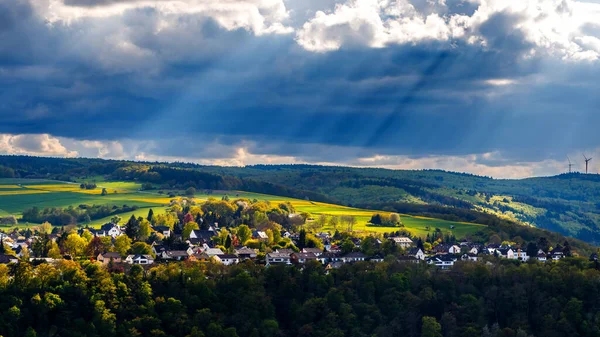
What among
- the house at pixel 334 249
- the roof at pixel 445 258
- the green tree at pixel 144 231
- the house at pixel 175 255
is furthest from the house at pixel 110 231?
the roof at pixel 445 258

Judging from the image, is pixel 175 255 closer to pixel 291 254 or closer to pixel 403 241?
pixel 291 254

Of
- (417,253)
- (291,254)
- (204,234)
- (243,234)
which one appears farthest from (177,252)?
(417,253)

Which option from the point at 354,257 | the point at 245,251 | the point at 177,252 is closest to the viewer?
the point at 177,252

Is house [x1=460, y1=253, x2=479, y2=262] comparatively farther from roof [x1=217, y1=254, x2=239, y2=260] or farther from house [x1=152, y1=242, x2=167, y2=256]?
house [x1=152, y1=242, x2=167, y2=256]

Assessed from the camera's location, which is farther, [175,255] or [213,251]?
[213,251]

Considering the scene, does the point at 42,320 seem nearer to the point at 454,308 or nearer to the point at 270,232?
the point at 454,308

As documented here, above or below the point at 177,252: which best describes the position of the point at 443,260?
above
